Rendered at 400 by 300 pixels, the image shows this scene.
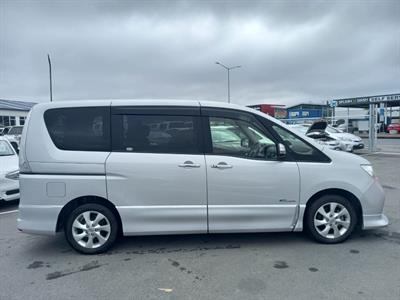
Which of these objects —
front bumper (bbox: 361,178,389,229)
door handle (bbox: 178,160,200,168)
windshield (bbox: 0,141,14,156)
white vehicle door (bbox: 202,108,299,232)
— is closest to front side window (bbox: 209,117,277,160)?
white vehicle door (bbox: 202,108,299,232)

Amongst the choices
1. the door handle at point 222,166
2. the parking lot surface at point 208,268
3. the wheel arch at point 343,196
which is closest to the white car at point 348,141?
the parking lot surface at point 208,268

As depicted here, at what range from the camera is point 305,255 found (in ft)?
11.9

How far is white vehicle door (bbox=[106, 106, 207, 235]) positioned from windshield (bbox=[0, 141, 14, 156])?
16.0 feet

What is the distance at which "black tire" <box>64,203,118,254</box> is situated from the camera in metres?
3.72

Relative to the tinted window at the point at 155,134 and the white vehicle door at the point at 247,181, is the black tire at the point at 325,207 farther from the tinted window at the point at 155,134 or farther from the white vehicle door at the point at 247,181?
the tinted window at the point at 155,134

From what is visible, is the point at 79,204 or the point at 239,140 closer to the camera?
the point at 79,204

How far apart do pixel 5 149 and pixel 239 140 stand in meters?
6.25

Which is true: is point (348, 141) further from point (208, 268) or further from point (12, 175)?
point (12, 175)

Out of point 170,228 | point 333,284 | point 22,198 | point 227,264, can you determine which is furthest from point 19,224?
point 333,284

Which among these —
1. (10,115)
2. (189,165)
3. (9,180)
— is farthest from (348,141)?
(10,115)

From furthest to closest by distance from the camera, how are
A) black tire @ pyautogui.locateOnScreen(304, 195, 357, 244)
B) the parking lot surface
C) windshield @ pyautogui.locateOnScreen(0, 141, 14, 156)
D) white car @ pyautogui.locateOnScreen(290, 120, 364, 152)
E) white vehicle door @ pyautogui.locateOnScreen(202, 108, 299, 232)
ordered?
white car @ pyautogui.locateOnScreen(290, 120, 364, 152), windshield @ pyautogui.locateOnScreen(0, 141, 14, 156), black tire @ pyautogui.locateOnScreen(304, 195, 357, 244), white vehicle door @ pyautogui.locateOnScreen(202, 108, 299, 232), the parking lot surface

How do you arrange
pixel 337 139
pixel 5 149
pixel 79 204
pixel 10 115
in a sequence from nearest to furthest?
1. pixel 79 204
2. pixel 5 149
3. pixel 337 139
4. pixel 10 115

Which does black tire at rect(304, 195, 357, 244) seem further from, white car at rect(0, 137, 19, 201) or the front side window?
white car at rect(0, 137, 19, 201)

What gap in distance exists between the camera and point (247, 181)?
378 cm
